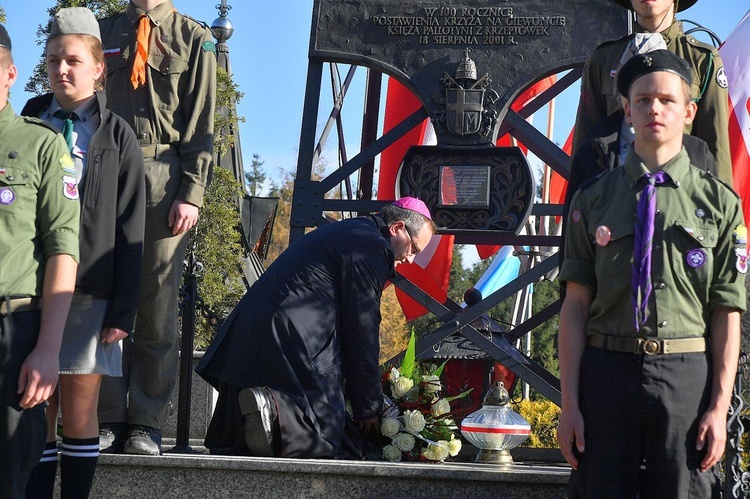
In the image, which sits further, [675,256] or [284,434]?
[284,434]

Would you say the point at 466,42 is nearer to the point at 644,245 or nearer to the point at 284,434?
the point at 284,434

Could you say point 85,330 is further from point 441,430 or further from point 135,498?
point 441,430

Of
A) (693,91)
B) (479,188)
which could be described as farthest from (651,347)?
(479,188)

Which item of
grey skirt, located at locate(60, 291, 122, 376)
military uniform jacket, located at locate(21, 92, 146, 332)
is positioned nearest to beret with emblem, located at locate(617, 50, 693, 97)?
military uniform jacket, located at locate(21, 92, 146, 332)

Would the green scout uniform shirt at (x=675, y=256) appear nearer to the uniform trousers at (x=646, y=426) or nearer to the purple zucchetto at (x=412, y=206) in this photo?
the uniform trousers at (x=646, y=426)

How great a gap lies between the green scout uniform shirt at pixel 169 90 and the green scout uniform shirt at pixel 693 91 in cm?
185

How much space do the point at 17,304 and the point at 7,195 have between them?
350mm

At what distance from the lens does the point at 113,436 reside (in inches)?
204

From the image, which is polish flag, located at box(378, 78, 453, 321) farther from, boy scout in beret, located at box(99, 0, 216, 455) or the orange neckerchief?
the orange neckerchief

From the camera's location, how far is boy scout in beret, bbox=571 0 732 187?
4.50m

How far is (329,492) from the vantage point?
15.9 ft

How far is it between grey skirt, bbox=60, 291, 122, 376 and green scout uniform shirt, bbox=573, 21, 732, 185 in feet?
6.55

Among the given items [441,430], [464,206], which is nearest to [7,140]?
[441,430]

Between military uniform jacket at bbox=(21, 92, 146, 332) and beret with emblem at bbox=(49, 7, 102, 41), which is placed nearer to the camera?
military uniform jacket at bbox=(21, 92, 146, 332)
